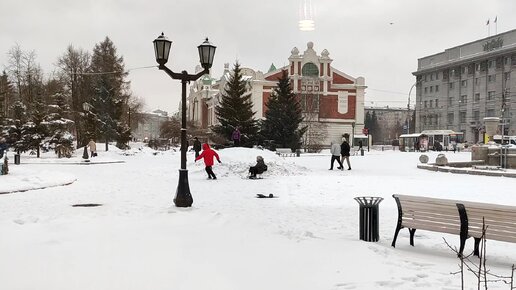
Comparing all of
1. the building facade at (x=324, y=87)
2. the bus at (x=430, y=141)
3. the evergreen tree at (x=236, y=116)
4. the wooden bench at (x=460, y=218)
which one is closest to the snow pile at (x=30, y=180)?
the wooden bench at (x=460, y=218)

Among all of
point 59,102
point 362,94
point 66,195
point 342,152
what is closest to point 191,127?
point 362,94

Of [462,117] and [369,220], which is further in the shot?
[462,117]

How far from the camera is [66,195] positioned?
13.8 meters

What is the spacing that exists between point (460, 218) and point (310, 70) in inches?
2665

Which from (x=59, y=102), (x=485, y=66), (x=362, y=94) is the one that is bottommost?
(x=59, y=102)

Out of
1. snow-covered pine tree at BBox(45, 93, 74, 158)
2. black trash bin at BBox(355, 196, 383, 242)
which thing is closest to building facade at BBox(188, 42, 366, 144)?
snow-covered pine tree at BBox(45, 93, 74, 158)

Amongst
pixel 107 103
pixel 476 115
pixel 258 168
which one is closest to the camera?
pixel 258 168

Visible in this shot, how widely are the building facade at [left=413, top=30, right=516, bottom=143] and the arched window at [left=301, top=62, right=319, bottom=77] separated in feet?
97.5

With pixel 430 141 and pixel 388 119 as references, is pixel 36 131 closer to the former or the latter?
pixel 430 141

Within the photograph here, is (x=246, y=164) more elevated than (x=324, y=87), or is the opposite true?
(x=324, y=87)

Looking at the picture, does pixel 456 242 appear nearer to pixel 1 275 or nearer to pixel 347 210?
pixel 347 210

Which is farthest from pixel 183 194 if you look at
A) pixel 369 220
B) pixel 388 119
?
pixel 388 119

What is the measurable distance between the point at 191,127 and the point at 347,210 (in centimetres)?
6599

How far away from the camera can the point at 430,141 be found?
68500 millimetres
